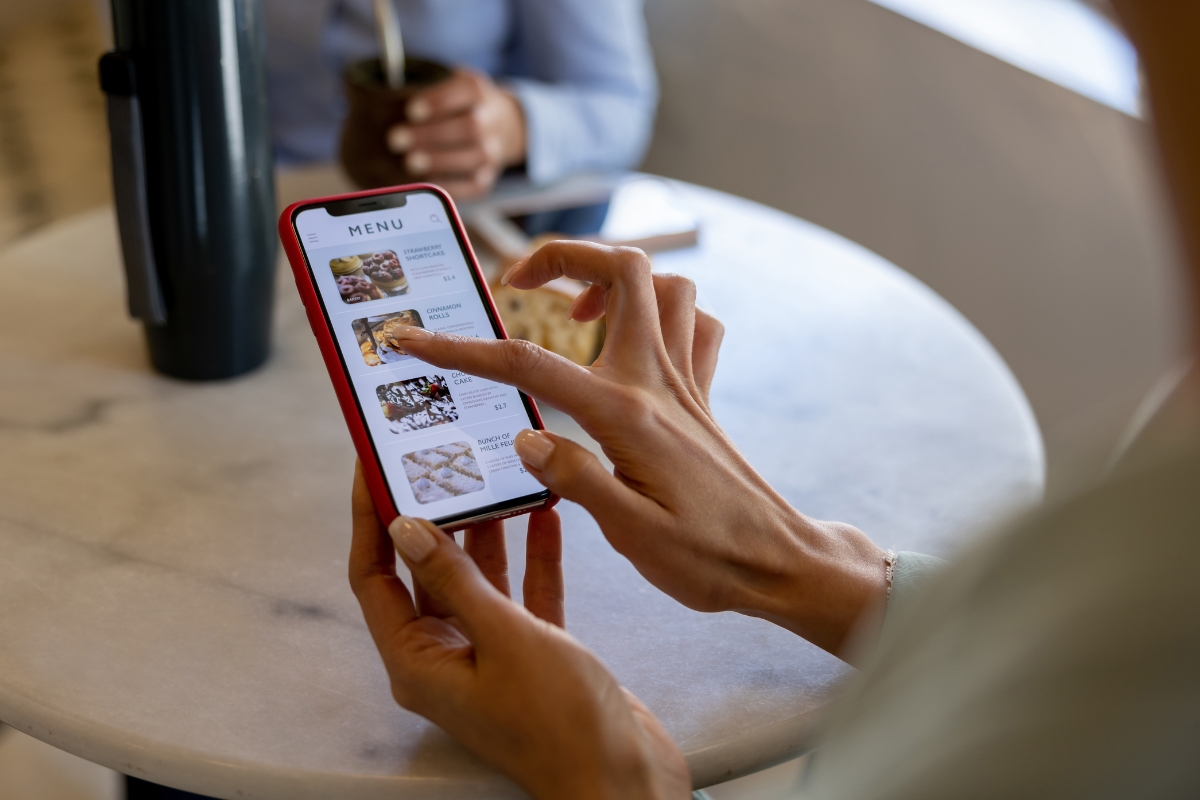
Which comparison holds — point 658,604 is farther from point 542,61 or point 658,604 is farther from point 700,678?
point 542,61

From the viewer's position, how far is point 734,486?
54cm

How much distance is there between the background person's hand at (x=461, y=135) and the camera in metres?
1.15

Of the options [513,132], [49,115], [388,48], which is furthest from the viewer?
[49,115]

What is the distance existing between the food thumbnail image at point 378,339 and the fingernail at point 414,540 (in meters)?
0.14

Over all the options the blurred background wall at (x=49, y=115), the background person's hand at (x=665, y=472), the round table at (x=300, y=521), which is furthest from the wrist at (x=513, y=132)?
the blurred background wall at (x=49, y=115)

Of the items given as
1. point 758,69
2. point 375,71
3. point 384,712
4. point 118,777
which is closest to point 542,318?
point 384,712

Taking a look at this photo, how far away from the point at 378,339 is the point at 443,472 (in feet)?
0.32

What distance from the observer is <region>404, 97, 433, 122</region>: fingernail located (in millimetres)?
1121

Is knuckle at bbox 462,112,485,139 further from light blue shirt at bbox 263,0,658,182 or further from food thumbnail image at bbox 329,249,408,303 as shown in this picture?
food thumbnail image at bbox 329,249,408,303

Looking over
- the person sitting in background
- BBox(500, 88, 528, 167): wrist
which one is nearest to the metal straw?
BBox(500, 88, 528, 167): wrist

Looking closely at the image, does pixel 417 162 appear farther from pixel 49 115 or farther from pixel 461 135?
pixel 49 115

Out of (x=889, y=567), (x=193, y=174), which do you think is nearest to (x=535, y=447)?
(x=889, y=567)

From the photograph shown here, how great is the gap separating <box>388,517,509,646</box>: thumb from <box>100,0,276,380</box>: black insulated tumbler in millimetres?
410

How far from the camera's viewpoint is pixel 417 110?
1126 mm
